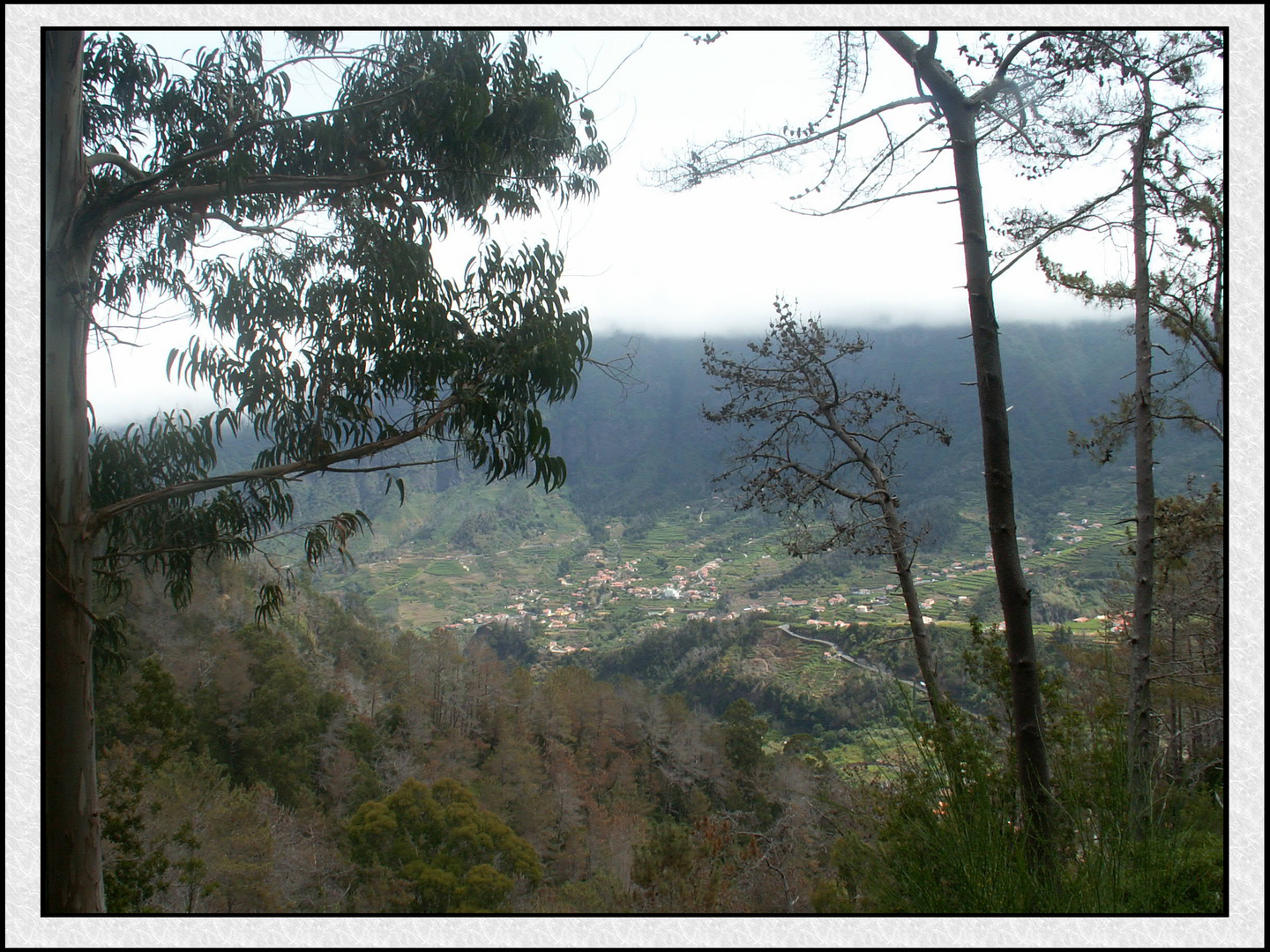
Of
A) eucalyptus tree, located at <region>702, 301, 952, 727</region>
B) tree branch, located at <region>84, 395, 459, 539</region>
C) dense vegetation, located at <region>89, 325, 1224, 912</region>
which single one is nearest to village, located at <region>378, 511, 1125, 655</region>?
dense vegetation, located at <region>89, 325, 1224, 912</region>

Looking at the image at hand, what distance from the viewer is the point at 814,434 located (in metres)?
4.47

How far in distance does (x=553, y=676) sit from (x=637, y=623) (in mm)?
10524

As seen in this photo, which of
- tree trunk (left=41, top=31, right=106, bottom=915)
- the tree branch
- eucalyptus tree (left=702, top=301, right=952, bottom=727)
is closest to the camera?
tree trunk (left=41, top=31, right=106, bottom=915)

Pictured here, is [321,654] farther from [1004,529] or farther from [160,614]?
[1004,529]

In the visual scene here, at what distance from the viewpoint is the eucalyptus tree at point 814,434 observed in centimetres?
395

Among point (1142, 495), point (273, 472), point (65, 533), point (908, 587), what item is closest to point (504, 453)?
point (273, 472)

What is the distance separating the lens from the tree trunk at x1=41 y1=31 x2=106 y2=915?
2.10 metres

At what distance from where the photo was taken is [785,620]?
20.0 meters

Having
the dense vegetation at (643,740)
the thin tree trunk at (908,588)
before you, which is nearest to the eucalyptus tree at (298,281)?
the dense vegetation at (643,740)

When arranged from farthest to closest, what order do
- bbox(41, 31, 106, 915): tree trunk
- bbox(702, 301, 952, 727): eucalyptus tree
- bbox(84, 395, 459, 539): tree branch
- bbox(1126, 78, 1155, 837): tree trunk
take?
bbox(702, 301, 952, 727): eucalyptus tree, bbox(1126, 78, 1155, 837): tree trunk, bbox(84, 395, 459, 539): tree branch, bbox(41, 31, 106, 915): tree trunk

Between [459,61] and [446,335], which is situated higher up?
[459,61]

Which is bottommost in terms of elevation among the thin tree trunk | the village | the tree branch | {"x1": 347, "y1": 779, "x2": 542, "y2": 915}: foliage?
the village

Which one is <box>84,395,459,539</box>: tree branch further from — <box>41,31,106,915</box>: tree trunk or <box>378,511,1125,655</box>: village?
<box>378,511,1125,655</box>: village
